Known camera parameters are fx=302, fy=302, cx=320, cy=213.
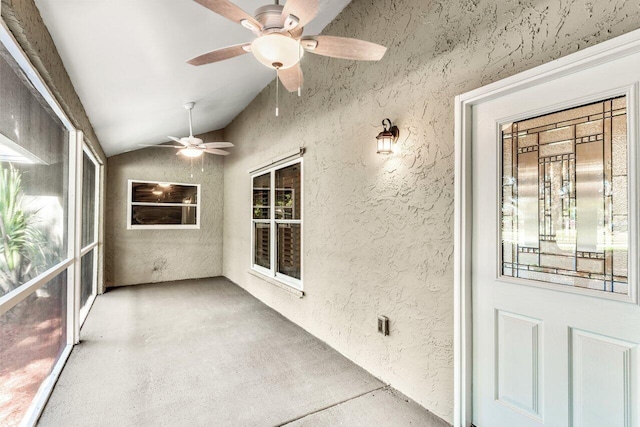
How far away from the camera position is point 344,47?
1.86 meters

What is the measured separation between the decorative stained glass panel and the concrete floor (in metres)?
1.31

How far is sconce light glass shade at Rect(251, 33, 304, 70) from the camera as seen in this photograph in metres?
1.67

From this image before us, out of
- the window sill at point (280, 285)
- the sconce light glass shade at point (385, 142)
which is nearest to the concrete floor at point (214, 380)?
the window sill at point (280, 285)

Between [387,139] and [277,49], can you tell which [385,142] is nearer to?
[387,139]

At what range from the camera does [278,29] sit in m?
1.68

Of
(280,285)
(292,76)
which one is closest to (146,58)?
(292,76)

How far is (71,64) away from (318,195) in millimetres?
2481

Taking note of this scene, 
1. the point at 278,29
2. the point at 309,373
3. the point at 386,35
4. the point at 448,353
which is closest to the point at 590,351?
the point at 448,353

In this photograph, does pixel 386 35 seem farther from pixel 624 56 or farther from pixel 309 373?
pixel 309 373

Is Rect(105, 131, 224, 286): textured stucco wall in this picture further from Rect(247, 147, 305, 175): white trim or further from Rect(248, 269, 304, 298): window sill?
Rect(248, 269, 304, 298): window sill

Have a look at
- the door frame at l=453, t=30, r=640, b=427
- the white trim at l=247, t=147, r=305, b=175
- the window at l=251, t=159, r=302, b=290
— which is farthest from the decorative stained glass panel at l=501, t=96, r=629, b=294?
the window at l=251, t=159, r=302, b=290

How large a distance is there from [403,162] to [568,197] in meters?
1.06

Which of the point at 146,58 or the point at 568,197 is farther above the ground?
the point at 146,58

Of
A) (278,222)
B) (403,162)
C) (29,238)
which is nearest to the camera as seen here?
(29,238)
